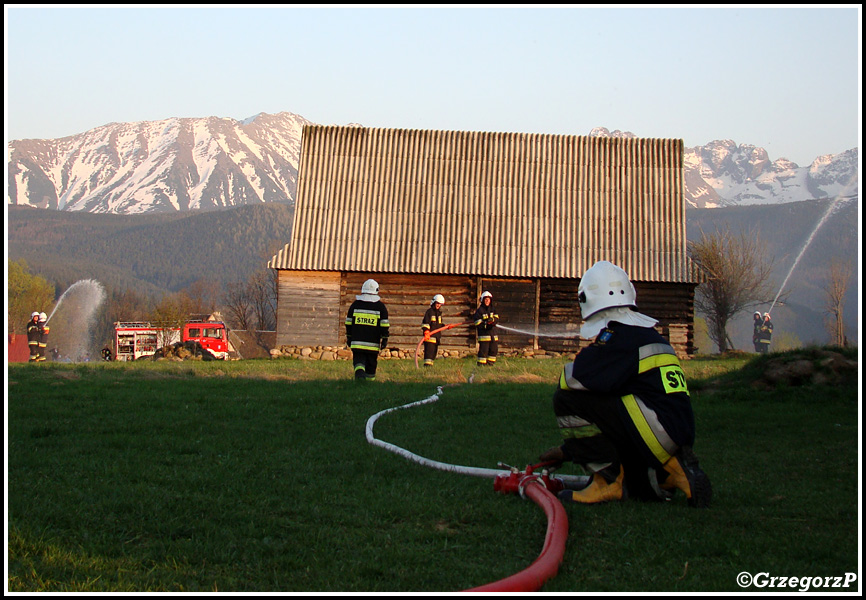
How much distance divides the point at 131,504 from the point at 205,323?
34.1 m

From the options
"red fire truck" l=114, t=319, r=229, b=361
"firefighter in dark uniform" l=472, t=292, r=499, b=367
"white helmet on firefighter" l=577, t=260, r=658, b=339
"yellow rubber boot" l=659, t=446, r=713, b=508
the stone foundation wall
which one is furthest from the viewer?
"red fire truck" l=114, t=319, r=229, b=361

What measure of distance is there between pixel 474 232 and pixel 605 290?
60.7 feet

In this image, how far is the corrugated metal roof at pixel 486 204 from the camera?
76.6ft

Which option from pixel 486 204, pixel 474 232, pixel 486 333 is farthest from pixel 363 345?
pixel 486 204

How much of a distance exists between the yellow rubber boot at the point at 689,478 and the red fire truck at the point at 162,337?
3288cm

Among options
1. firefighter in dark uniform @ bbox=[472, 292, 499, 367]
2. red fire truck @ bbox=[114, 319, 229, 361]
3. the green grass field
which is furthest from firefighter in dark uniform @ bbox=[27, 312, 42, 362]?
the green grass field

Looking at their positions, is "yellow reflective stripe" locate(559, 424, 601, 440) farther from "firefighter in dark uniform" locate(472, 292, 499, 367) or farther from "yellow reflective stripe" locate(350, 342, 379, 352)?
"firefighter in dark uniform" locate(472, 292, 499, 367)

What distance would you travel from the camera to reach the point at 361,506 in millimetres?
5031

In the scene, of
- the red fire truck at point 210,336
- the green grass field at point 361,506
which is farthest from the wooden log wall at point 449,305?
the red fire truck at point 210,336

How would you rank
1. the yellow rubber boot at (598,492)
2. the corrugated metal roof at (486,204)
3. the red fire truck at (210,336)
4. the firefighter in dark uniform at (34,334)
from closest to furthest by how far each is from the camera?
the yellow rubber boot at (598,492) < the firefighter in dark uniform at (34,334) < the corrugated metal roof at (486,204) < the red fire truck at (210,336)

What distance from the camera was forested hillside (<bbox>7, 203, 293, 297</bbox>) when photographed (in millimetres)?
155875

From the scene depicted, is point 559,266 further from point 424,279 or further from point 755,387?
point 755,387

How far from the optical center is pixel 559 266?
23359 millimetres

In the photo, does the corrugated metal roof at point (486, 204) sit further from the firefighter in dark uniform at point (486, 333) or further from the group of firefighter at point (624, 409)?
the group of firefighter at point (624, 409)
